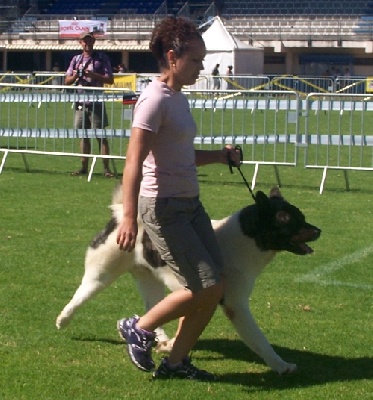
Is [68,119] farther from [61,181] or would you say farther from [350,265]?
[350,265]

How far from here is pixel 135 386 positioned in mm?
4918

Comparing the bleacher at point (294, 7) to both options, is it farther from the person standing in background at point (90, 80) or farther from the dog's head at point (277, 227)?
the dog's head at point (277, 227)

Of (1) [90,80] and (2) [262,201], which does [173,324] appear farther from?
(1) [90,80]

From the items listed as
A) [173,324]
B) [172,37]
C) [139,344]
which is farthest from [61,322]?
[172,37]

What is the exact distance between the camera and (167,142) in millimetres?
4672

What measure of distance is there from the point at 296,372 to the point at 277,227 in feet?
2.76

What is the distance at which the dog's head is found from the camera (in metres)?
5.00

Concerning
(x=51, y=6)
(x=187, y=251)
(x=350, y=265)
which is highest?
(x=51, y=6)

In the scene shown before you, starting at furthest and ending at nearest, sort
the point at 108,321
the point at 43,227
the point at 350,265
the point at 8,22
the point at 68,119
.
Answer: the point at 8,22, the point at 68,119, the point at 43,227, the point at 350,265, the point at 108,321

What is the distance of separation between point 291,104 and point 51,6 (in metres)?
52.4

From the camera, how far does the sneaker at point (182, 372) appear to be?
5023 millimetres

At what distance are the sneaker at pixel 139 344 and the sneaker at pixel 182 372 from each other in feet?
0.32

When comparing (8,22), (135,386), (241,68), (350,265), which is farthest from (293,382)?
(8,22)

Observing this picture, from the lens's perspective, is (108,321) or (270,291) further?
(270,291)
